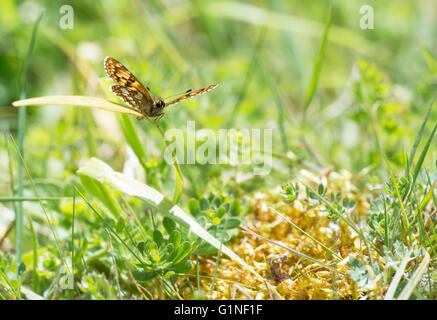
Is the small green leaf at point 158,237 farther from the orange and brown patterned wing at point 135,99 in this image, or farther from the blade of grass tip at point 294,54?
the blade of grass tip at point 294,54

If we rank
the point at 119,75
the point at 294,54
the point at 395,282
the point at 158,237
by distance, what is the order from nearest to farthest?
the point at 395,282
the point at 158,237
the point at 119,75
the point at 294,54

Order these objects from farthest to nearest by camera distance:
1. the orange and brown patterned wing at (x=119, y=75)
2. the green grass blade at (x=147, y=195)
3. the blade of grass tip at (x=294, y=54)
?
1. the blade of grass tip at (x=294, y=54)
2. the orange and brown patterned wing at (x=119, y=75)
3. the green grass blade at (x=147, y=195)

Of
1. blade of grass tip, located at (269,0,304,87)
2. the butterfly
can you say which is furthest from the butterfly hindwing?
blade of grass tip, located at (269,0,304,87)

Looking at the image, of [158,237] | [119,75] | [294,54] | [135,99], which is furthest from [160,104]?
[294,54]

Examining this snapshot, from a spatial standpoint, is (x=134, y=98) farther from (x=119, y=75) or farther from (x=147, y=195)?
(x=147, y=195)

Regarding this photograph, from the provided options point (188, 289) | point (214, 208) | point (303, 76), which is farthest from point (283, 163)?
point (303, 76)

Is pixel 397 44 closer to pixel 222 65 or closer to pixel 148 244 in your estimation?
pixel 222 65

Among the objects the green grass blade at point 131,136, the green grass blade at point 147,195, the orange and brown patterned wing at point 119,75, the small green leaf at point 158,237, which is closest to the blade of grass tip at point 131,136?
the green grass blade at point 131,136

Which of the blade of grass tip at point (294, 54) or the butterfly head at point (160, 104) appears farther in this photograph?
the blade of grass tip at point (294, 54)
